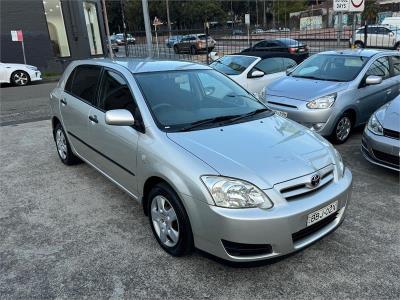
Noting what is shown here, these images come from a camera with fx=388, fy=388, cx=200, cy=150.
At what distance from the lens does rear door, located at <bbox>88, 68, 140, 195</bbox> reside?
11.6 feet

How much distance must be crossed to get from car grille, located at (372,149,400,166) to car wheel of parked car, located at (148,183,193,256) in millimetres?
2875

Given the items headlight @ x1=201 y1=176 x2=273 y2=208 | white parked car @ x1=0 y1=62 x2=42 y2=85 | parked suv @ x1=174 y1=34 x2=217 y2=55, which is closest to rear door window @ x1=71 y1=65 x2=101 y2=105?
headlight @ x1=201 y1=176 x2=273 y2=208

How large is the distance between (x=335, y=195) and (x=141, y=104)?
1.82 metres

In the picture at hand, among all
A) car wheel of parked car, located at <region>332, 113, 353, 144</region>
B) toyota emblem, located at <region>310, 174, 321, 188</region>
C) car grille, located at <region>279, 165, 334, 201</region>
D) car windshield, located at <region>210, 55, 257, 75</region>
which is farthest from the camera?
car windshield, located at <region>210, 55, 257, 75</region>

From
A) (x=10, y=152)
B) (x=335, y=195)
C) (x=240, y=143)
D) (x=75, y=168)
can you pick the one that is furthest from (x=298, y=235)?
(x=10, y=152)

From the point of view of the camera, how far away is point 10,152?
6297mm

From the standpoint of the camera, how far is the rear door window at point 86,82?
4357 mm

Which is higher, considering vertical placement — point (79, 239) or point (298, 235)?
point (298, 235)

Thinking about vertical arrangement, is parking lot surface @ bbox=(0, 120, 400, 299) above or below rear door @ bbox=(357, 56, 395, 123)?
below

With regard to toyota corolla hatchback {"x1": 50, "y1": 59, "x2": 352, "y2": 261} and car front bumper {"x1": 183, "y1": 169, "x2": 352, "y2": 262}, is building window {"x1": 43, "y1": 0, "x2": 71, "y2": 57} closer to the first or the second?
toyota corolla hatchback {"x1": 50, "y1": 59, "x2": 352, "y2": 261}

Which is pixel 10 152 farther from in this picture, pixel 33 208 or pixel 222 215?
pixel 222 215

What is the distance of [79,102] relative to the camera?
4.59 meters

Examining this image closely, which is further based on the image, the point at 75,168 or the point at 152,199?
the point at 75,168

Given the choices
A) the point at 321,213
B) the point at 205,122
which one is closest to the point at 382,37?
the point at 205,122
